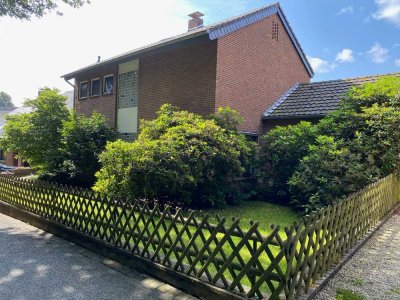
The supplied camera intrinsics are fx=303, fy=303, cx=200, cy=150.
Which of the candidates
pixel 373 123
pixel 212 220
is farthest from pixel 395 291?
pixel 373 123

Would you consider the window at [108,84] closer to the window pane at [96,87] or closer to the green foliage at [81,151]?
the window pane at [96,87]

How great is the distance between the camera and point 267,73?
1407 cm

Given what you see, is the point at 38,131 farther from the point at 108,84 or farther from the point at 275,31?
the point at 275,31

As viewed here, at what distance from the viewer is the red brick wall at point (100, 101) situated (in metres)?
16.4

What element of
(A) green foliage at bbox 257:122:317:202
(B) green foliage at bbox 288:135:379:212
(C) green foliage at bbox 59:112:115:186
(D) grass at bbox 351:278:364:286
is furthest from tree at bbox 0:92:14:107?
(D) grass at bbox 351:278:364:286

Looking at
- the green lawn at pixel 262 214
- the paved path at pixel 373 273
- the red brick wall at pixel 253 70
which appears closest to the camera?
the paved path at pixel 373 273

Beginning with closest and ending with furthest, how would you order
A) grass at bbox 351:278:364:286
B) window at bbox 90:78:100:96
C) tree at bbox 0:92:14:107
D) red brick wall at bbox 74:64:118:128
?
grass at bbox 351:278:364:286 → red brick wall at bbox 74:64:118:128 → window at bbox 90:78:100:96 → tree at bbox 0:92:14:107

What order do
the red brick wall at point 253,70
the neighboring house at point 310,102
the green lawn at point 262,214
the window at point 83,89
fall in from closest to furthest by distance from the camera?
1. the green lawn at point 262,214
2. the red brick wall at point 253,70
3. the neighboring house at point 310,102
4. the window at point 83,89

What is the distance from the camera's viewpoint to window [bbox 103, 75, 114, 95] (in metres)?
16.7

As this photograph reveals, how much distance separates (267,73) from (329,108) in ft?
11.0

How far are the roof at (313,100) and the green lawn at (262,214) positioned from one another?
441cm

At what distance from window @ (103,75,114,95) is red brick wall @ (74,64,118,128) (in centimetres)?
20

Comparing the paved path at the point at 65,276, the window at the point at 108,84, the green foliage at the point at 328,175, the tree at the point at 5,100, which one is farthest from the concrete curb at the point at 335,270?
the tree at the point at 5,100

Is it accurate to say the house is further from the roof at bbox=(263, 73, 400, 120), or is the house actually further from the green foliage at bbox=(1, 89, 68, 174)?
the green foliage at bbox=(1, 89, 68, 174)
